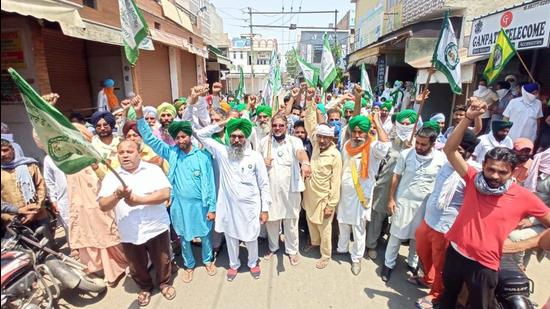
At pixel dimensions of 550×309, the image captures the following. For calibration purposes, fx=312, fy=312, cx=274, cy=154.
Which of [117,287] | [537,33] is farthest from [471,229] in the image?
[537,33]

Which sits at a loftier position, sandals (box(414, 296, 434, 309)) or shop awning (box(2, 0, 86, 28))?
shop awning (box(2, 0, 86, 28))

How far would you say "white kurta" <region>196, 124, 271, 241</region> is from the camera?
343 cm

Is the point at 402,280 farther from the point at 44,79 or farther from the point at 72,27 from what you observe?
the point at 44,79

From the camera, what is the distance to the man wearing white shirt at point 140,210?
2.83 metres

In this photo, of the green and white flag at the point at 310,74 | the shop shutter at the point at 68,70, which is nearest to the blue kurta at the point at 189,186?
the green and white flag at the point at 310,74

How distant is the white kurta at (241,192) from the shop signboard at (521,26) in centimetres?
576

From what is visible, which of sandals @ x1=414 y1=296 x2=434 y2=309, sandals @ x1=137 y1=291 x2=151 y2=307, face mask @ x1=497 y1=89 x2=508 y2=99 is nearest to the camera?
sandals @ x1=414 y1=296 x2=434 y2=309

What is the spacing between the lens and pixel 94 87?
9.20 m

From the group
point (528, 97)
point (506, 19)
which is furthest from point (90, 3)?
point (528, 97)

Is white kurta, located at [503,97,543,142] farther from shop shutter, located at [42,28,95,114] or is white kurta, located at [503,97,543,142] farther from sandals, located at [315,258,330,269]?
shop shutter, located at [42,28,95,114]

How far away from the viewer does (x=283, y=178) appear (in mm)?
3779

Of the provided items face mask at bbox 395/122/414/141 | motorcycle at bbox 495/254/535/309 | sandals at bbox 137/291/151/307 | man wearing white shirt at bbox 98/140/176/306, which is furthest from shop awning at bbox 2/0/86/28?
motorcycle at bbox 495/254/535/309

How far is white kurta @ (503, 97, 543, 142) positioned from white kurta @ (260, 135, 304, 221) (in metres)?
4.49

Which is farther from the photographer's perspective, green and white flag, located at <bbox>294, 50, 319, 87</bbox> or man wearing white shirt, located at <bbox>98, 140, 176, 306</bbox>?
green and white flag, located at <bbox>294, 50, 319, 87</bbox>
